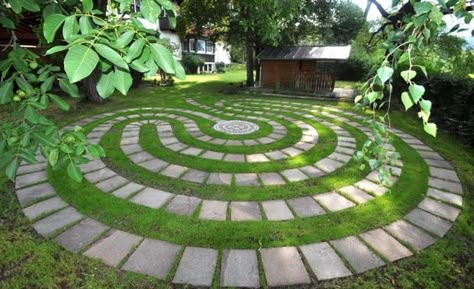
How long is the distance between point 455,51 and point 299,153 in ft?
30.8

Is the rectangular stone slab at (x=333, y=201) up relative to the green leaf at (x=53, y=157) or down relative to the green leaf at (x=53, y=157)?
down

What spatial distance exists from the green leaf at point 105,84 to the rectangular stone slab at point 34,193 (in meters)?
3.26

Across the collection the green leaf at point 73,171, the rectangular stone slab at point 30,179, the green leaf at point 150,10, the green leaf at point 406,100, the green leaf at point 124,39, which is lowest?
the rectangular stone slab at point 30,179

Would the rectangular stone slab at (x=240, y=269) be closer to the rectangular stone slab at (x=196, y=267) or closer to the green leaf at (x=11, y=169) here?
the rectangular stone slab at (x=196, y=267)

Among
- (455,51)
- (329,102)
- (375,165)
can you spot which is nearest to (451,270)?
(375,165)

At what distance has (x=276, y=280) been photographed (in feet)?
7.60

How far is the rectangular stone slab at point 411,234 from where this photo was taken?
2822 millimetres

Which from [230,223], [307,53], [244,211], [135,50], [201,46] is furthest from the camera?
[201,46]

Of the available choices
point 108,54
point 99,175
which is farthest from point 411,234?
point 99,175

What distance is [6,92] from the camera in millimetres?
1312

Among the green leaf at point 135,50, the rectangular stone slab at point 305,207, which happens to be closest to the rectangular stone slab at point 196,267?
the rectangular stone slab at point 305,207

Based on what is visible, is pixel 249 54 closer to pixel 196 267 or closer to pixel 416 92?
pixel 196 267

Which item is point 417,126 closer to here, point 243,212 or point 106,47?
point 243,212

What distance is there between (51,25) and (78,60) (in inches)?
9.4
